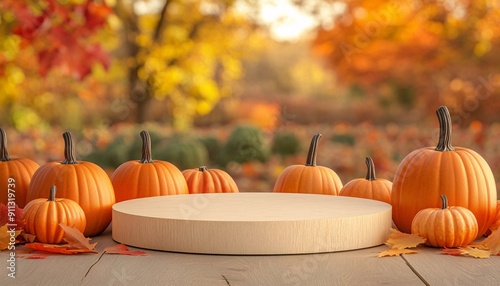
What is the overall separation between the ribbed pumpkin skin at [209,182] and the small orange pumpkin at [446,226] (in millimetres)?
822

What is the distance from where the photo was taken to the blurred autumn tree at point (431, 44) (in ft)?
38.0

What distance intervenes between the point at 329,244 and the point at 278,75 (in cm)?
2522

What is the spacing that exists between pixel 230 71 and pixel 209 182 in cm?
1147

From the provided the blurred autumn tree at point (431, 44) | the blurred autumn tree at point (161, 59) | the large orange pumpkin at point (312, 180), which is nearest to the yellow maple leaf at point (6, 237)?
the large orange pumpkin at point (312, 180)

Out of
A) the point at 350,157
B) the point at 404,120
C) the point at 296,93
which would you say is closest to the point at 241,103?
the point at 296,93

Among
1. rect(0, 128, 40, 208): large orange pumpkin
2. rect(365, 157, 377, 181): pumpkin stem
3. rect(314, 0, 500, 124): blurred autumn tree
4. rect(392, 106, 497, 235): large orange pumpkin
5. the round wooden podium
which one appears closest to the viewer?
the round wooden podium

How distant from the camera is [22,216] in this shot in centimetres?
225

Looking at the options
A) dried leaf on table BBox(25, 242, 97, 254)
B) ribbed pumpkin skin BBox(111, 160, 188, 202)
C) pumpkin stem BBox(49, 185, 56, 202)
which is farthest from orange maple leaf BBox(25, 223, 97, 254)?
ribbed pumpkin skin BBox(111, 160, 188, 202)

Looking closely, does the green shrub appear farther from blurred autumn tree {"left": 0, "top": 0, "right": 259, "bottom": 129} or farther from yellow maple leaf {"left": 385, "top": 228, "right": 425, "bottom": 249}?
yellow maple leaf {"left": 385, "top": 228, "right": 425, "bottom": 249}

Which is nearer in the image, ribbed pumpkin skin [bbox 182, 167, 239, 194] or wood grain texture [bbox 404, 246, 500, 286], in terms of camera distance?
wood grain texture [bbox 404, 246, 500, 286]

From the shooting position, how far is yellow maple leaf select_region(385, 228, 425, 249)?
2.19m

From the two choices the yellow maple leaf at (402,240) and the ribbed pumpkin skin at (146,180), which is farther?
the ribbed pumpkin skin at (146,180)

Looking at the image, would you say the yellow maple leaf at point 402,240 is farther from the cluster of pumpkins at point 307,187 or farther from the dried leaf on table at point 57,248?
the dried leaf on table at point 57,248

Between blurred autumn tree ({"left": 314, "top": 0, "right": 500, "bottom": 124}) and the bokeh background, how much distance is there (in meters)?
0.03
